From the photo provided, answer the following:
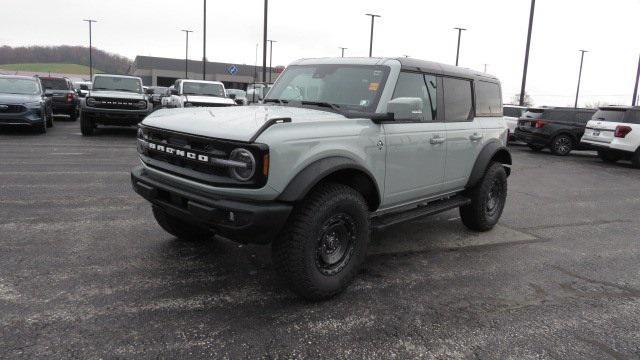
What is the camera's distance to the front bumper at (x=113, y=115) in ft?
46.3

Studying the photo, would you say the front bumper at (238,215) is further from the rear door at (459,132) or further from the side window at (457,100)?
the side window at (457,100)

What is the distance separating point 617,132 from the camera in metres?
13.7

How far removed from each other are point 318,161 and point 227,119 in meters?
0.79

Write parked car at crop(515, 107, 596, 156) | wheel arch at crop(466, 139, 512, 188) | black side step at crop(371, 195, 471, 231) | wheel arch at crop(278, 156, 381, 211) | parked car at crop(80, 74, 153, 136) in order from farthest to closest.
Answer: parked car at crop(515, 107, 596, 156) → parked car at crop(80, 74, 153, 136) → wheel arch at crop(466, 139, 512, 188) → black side step at crop(371, 195, 471, 231) → wheel arch at crop(278, 156, 381, 211)

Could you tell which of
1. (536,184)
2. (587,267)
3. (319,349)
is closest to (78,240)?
(319,349)

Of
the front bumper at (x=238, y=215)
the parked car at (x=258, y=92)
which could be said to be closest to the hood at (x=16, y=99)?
the parked car at (x=258, y=92)

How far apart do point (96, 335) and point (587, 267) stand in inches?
179

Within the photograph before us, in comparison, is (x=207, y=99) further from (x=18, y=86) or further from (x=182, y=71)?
(x=182, y=71)

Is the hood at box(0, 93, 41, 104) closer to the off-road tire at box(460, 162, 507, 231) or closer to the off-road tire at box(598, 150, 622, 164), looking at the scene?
the off-road tire at box(460, 162, 507, 231)

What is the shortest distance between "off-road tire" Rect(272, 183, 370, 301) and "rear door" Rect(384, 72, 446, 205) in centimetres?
61

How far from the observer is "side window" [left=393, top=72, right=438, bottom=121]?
4.53 meters

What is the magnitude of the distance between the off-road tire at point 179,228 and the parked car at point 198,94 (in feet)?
35.9

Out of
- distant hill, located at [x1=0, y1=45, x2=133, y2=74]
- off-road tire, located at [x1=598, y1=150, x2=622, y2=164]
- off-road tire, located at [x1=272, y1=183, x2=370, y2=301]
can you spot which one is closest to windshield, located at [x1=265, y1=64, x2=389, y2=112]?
off-road tire, located at [x1=272, y1=183, x2=370, y2=301]

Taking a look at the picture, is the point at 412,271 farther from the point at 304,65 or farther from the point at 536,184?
the point at 536,184
